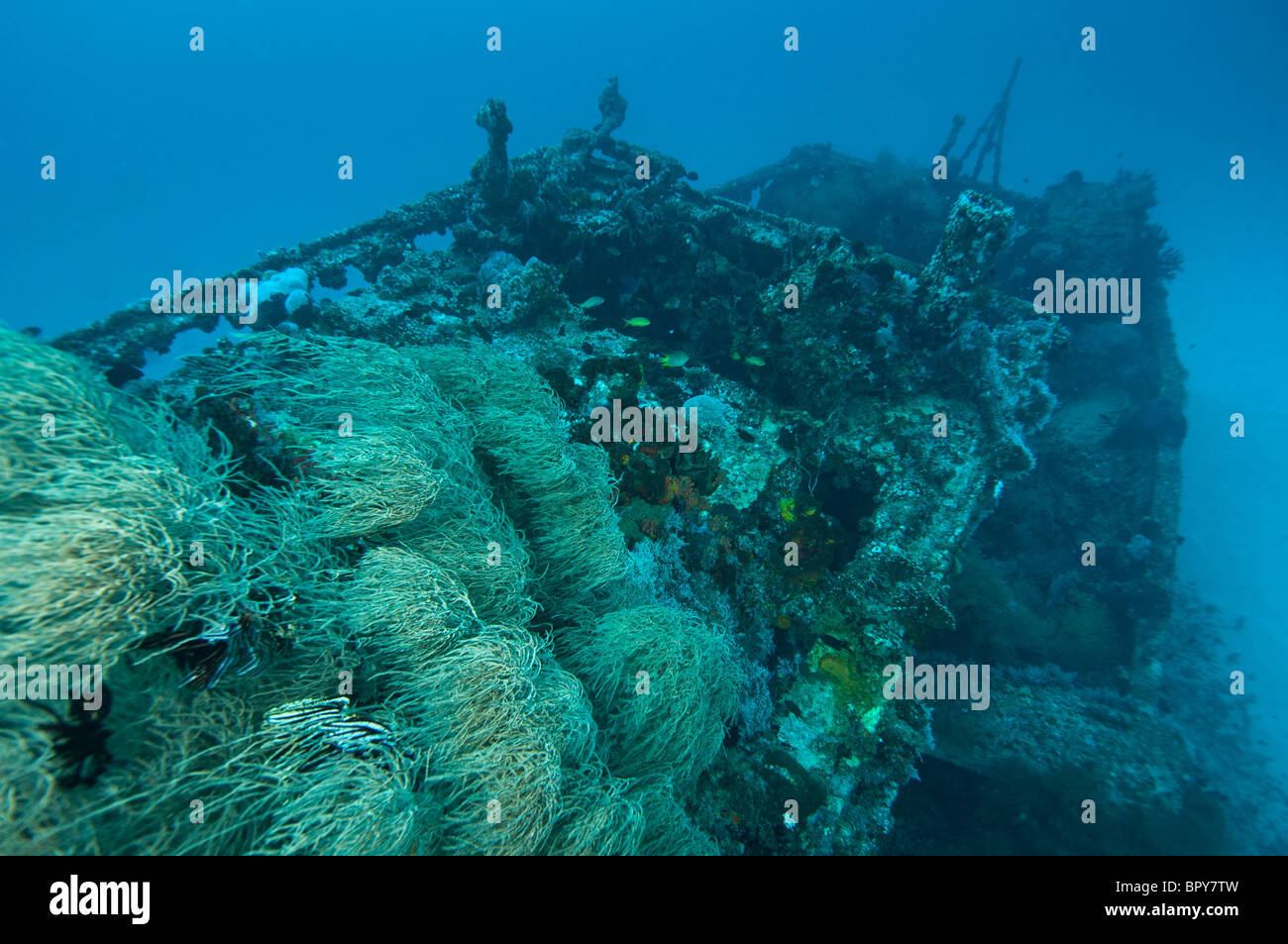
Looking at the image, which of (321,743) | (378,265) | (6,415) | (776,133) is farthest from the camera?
(776,133)

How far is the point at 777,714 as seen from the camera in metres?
5.64

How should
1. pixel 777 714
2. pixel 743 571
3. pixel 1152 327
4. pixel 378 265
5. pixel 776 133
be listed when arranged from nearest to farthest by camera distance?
pixel 777 714 → pixel 743 571 → pixel 378 265 → pixel 1152 327 → pixel 776 133

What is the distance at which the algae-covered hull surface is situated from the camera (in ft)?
7.00

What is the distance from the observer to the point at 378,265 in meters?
12.5

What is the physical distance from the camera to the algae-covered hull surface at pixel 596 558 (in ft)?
7.00

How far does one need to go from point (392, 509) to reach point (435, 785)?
1658 mm

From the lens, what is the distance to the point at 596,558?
180 inches

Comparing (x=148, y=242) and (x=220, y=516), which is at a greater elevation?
(x=148, y=242)

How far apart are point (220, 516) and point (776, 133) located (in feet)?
431
